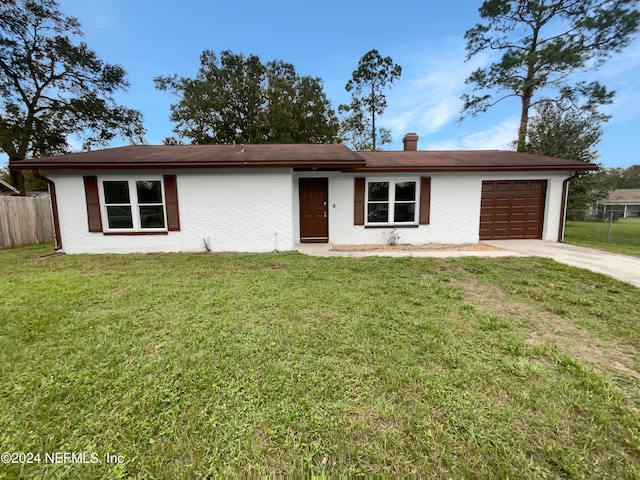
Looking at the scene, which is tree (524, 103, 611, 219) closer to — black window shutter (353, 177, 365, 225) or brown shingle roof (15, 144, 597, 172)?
brown shingle roof (15, 144, 597, 172)

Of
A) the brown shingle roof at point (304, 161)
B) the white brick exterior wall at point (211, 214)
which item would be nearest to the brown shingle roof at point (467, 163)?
the brown shingle roof at point (304, 161)

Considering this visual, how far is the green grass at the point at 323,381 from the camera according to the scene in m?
1.62

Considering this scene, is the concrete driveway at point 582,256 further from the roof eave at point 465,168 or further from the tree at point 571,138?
the tree at point 571,138

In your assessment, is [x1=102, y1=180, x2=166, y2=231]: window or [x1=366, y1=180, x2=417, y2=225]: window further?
[x1=366, y1=180, x2=417, y2=225]: window

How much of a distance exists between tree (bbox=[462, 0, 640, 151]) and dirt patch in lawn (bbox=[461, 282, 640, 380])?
13.8 metres

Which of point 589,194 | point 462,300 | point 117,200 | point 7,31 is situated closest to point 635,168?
point 589,194

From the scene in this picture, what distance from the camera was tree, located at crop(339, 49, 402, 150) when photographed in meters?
21.3

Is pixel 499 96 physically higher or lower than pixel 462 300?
higher

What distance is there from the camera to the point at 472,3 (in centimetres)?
1636

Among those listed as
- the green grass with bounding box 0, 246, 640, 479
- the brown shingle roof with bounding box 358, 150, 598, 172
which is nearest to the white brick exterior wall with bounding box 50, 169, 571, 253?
the brown shingle roof with bounding box 358, 150, 598, 172

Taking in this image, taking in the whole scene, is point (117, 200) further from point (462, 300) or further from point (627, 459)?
point (627, 459)

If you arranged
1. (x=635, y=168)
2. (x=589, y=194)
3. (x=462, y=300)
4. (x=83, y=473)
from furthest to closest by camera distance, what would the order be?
(x=635, y=168), (x=589, y=194), (x=462, y=300), (x=83, y=473)

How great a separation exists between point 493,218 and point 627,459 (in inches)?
343

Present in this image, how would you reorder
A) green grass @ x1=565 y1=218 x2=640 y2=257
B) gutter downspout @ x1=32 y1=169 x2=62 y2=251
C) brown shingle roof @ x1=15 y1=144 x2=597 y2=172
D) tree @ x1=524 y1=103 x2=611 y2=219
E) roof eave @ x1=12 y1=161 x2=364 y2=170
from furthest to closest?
tree @ x1=524 y1=103 x2=611 y2=219 < green grass @ x1=565 y1=218 x2=640 y2=257 < gutter downspout @ x1=32 y1=169 x2=62 y2=251 < brown shingle roof @ x1=15 y1=144 x2=597 y2=172 < roof eave @ x1=12 y1=161 x2=364 y2=170
